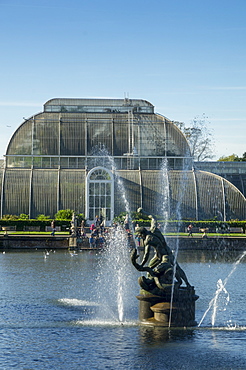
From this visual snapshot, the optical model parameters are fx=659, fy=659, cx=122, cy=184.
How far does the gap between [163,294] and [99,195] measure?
4829 cm

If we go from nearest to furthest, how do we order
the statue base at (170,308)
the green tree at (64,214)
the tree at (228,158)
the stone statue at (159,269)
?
the statue base at (170,308) → the stone statue at (159,269) → the green tree at (64,214) → the tree at (228,158)

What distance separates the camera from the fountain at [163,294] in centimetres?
1817

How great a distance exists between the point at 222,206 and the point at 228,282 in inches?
1494

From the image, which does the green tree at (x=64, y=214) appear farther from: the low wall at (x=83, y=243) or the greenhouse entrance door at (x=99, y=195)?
the low wall at (x=83, y=243)

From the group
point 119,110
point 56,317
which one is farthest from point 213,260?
point 119,110

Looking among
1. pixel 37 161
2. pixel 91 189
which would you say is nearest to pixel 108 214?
pixel 91 189

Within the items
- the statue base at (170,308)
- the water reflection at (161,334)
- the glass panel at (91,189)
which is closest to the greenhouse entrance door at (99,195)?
the glass panel at (91,189)

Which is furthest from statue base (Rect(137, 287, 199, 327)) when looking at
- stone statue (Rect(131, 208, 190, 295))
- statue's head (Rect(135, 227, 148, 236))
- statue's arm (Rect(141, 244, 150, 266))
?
statue's head (Rect(135, 227, 148, 236))

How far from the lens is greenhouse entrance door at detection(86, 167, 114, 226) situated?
66.1m

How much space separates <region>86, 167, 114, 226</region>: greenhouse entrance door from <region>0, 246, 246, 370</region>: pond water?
112 ft

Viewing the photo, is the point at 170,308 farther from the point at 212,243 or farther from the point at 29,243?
the point at 212,243

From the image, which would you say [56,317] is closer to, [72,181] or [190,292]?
[190,292]

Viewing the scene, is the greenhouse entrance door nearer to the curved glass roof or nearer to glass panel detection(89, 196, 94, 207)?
glass panel detection(89, 196, 94, 207)

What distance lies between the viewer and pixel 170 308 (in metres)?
18.1
